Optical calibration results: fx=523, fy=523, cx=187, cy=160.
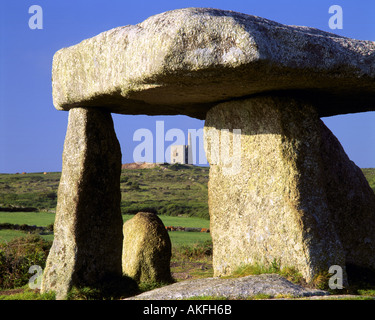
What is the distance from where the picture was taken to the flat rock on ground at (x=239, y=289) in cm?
812

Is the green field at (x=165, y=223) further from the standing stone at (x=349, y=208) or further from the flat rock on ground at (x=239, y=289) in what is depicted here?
the flat rock on ground at (x=239, y=289)

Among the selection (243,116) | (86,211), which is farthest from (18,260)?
(243,116)

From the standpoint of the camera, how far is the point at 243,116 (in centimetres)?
1009

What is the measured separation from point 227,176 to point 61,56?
173 inches

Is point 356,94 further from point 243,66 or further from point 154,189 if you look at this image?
point 154,189

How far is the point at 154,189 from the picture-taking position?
46.0m

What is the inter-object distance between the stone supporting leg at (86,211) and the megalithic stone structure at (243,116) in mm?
30

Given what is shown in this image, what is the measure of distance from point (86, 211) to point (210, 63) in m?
4.64

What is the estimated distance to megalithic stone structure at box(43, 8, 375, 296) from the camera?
324 inches

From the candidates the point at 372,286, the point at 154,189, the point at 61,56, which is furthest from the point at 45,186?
the point at 372,286
